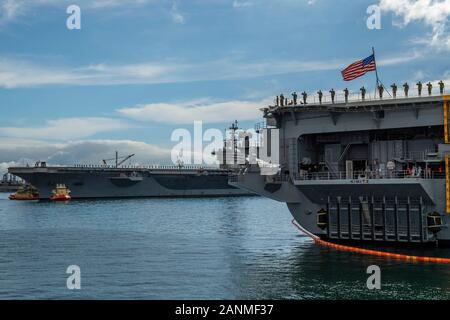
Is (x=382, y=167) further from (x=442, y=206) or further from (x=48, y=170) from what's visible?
(x=48, y=170)

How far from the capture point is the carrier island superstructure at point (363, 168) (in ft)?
97.2

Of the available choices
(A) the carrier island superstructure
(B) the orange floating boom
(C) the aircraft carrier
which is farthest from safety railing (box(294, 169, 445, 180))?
(C) the aircraft carrier

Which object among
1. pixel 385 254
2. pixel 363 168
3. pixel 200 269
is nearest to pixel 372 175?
pixel 363 168

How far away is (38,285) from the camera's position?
22812 millimetres

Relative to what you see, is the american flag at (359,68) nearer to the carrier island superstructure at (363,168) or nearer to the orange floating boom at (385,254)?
the carrier island superstructure at (363,168)

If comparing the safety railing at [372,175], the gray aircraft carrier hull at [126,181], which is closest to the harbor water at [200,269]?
the safety railing at [372,175]

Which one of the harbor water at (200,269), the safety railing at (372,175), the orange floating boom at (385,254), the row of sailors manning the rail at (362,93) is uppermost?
the row of sailors manning the rail at (362,93)

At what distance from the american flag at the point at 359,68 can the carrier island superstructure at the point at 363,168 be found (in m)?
1.72

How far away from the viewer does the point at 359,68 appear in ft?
105

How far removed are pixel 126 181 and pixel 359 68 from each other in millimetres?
90251

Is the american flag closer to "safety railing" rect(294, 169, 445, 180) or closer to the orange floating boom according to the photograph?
"safety railing" rect(294, 169, 445, 180)

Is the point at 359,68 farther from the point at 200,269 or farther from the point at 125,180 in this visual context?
the point at 125,180

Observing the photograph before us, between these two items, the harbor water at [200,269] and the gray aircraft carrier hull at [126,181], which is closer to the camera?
the harbor water at [200,269]
